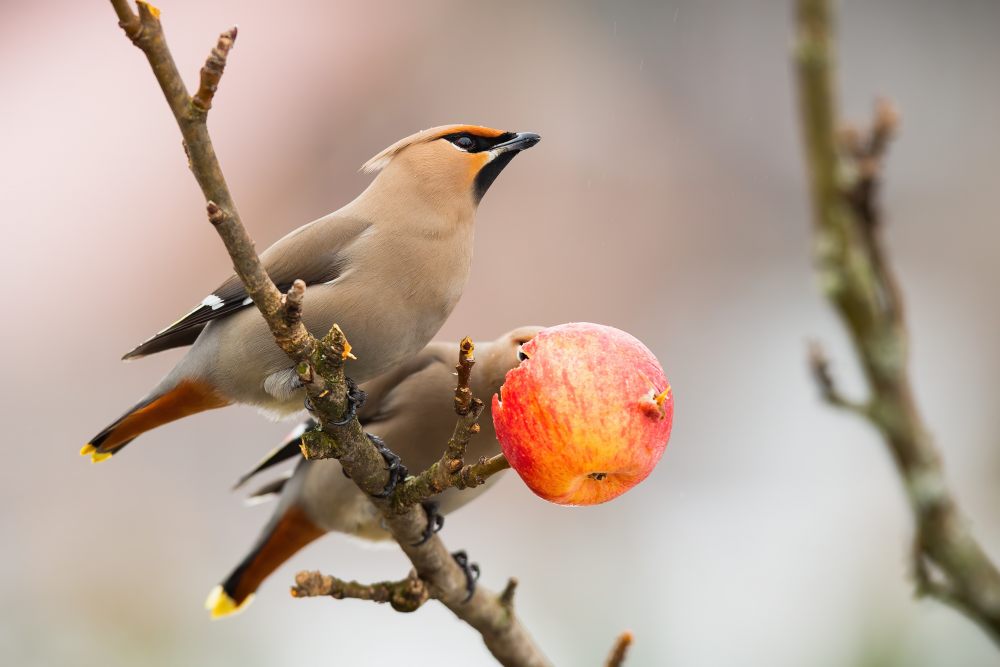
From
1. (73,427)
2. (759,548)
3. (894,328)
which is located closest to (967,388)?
(759,548)

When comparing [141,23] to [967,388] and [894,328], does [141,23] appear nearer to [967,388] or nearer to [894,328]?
[894,328]

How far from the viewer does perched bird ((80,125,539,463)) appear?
2.10m

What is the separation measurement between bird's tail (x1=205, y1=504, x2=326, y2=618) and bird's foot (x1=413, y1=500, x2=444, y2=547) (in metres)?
0.42

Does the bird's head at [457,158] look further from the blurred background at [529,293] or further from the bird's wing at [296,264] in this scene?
the blurred background at [529,293]

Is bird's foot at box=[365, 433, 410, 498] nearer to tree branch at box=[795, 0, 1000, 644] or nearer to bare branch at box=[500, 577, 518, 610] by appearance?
bare branch at box=[500, 577, 518, 610]

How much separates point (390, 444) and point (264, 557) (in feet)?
1.57

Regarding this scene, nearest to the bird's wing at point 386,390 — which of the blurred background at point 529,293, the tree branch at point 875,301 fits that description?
the blurred background at point 529,293

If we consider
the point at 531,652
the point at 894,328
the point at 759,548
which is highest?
the point at 894,328

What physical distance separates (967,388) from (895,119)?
13.3ft

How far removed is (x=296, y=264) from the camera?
7.24 feet

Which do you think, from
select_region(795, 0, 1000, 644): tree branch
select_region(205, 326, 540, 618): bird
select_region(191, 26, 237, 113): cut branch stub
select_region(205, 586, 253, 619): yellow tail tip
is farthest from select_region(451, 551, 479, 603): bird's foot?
select_region(795, 0, 1000, 644): tree branch

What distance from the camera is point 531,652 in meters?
2.12

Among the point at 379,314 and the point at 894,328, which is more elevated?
the point at 894,328

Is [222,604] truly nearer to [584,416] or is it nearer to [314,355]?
[314,355]
